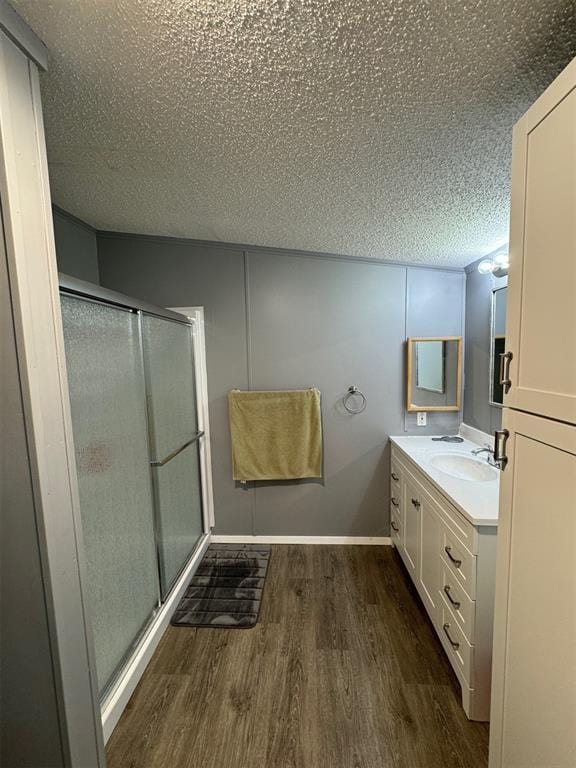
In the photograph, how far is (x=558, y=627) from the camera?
71cm

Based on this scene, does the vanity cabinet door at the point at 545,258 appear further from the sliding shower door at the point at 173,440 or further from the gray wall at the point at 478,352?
the sliding shower door at the point at 173,440

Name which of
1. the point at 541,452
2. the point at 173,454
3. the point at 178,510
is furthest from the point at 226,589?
the point at 541,452

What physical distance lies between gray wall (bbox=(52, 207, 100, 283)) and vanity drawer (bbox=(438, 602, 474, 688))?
2762 mm

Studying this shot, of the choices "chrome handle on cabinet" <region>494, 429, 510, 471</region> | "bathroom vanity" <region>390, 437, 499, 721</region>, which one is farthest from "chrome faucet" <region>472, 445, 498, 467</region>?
"chrome handle on cabinet" <region>494, 429, 510, 471</region>

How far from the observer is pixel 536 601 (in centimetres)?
78

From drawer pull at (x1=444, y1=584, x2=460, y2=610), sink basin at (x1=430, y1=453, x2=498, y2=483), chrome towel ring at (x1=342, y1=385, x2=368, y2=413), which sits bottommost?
drawer pull at (x1=444, y1=584, x2=460, y2=610)

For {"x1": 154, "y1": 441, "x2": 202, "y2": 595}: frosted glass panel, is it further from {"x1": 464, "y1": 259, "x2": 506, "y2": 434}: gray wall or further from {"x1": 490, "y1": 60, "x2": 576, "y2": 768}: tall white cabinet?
{"x1": 464, "y1": 259, "x2": 506, "y2": 434}: gray wall

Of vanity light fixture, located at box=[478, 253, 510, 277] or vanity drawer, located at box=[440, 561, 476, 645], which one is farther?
vanity light fixture, located at box=[478, 253, 510, 277]

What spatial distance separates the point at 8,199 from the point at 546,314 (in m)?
1.21

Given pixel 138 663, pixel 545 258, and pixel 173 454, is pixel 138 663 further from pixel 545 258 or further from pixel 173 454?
pixel 545 258

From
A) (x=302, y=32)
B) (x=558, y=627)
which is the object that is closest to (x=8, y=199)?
(x=302, y=32)

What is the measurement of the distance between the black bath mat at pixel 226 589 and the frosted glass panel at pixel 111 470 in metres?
0.29

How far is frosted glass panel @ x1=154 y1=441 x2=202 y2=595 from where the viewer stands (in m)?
1.91

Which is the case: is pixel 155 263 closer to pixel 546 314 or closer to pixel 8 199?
pixel 8 199
